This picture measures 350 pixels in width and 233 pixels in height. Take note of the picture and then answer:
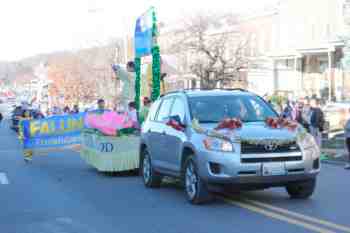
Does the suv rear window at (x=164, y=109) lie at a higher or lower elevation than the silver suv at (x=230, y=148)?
higher

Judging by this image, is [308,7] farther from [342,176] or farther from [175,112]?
[175,112]

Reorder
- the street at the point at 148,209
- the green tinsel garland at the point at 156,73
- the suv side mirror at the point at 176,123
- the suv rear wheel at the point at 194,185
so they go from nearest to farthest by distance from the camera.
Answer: the street at the point at 148,209
the suv rear wheel at the point at 194,185
the suv side mirror at the point at 176,123
the green tinsel garland at the point at 156,73

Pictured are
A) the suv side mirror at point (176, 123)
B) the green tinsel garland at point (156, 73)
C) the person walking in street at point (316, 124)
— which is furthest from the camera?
the green tinsel garland at point (156, 73)

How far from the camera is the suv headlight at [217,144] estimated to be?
9547 mm

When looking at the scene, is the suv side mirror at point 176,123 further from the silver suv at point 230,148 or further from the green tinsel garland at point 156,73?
the green tinsel garland at point 156,73

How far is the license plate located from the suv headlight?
0.53 meters

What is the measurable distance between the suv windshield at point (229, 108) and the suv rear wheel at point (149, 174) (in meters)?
1.89

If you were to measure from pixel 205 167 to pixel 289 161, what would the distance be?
3.95 ft

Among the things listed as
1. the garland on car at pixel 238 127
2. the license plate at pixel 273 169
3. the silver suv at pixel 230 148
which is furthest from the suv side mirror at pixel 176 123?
the license plate at pixel 273 169

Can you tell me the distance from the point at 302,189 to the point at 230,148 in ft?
5.45

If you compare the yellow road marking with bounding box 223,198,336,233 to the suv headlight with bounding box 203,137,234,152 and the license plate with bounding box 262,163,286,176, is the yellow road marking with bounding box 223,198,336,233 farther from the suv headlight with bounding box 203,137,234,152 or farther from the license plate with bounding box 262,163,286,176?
the suv headlight with bounding box 203,137,234,152

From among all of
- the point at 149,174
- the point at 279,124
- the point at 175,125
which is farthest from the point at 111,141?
the point at 279,124

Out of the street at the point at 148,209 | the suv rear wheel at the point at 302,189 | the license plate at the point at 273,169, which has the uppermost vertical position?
the license plate at the point at 273,169

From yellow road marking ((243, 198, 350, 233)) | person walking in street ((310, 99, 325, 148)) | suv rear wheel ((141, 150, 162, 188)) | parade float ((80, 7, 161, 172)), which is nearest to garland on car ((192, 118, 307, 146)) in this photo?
yellow road marking ((243, 198, 350, 233))
